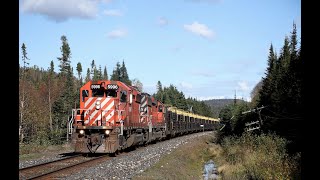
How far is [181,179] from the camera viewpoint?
14.8 metres

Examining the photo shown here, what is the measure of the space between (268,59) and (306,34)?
63.0 metres

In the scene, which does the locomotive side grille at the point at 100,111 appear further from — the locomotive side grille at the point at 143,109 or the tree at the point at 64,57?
the tree at the point at 64,57

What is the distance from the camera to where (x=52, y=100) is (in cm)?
8531

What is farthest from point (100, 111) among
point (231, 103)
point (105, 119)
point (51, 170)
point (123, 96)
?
point (231, 103)

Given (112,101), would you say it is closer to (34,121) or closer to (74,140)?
(74,140)

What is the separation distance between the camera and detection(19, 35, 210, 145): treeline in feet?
148

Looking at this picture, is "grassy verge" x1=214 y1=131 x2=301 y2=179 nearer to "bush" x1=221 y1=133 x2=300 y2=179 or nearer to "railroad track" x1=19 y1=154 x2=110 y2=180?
"bush" x1=221 y1=133 x2=300 y2=179

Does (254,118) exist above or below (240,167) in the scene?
above

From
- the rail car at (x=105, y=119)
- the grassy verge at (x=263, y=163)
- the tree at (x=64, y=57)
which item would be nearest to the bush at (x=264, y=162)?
the grassy verge at (x=263, y=163)

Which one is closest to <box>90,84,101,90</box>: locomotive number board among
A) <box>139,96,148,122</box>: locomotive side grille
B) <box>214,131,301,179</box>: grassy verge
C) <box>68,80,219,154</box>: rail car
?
<box>68,80,219,154</box>: rail car

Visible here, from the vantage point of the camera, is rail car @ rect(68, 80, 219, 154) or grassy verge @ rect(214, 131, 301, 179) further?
rail car @ rect(68, 80, 219, 154)

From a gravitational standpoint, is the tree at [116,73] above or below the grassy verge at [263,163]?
above

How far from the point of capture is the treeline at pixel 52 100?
44969 mm
